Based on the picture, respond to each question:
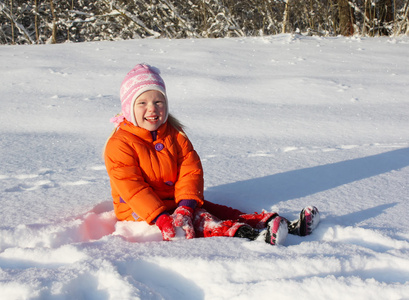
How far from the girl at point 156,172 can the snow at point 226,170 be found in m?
0.13

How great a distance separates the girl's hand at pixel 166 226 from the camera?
1.97 metres

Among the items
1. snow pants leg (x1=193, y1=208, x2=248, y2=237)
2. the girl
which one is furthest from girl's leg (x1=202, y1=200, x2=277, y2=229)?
snow pants leg (x1=193, y1=208, x2=248, y2=237)

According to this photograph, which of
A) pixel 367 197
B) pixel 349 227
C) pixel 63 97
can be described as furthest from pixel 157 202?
pixel 63 97

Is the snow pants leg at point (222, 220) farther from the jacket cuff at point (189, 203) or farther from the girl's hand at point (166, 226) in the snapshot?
the girl's hand at point (166, 226)

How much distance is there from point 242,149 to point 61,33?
1552 centimetres

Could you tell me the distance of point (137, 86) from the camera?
2.32 metres

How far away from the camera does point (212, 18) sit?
42.0 ft

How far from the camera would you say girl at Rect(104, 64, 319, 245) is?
84.2 inches

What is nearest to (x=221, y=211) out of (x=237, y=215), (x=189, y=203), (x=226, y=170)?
(x=237, y=215)

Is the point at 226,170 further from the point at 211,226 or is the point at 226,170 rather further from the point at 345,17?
the point at 345,17

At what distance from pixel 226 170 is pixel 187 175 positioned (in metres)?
0.66

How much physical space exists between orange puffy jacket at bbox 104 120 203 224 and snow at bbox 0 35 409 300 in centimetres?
13

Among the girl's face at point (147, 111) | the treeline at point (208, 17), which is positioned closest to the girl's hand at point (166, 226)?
the girl's face at point (147, 111)

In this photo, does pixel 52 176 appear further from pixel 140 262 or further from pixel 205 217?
pixel 140 262
